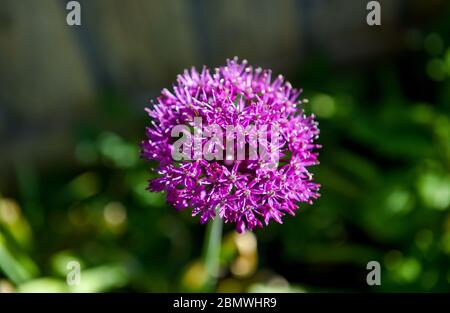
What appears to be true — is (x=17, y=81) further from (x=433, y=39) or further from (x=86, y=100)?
(x=433, y=39)

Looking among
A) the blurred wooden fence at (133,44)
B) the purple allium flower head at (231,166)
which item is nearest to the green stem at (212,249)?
the purple allium flower head at (231,166)

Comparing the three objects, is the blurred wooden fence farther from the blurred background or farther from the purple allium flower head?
the purple allium flower head

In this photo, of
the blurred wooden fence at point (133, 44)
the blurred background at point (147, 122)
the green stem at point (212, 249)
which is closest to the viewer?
the green stem at point (212, 249)

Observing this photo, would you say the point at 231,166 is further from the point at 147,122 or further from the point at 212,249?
the point at 147,122

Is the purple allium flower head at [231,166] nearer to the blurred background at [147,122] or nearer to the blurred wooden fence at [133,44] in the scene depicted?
the blurred background at [147,122]

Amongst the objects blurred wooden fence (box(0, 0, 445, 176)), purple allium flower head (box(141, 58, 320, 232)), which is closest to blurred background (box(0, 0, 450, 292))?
blurred wooden fence (box(0, 0, 445, 176))
